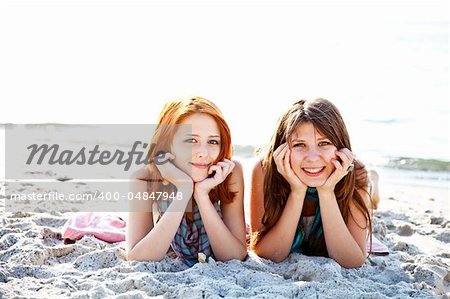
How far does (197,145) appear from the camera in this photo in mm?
3961

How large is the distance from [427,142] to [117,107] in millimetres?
4362

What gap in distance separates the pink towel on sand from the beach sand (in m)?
0.09

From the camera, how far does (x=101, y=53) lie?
14.6m

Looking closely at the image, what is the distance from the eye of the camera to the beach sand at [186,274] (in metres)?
3.55

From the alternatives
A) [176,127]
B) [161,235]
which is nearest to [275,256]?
[161,235]

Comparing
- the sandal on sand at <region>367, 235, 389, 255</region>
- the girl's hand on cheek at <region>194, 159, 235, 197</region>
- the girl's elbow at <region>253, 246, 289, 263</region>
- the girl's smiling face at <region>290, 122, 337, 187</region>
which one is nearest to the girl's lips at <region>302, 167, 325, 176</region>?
the girl's smiling face at <region>290, 122, 337, 187</region>

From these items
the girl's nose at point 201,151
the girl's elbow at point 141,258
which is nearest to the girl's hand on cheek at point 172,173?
the girl's nose at point 201,151

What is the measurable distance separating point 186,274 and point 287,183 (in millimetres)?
877

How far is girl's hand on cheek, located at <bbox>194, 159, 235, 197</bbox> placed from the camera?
3.91 m

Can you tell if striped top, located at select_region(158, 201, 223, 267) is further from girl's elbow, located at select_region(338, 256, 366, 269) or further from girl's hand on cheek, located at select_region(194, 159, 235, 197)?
girl's elbow, located at select_region(338, 256, 366, 269)

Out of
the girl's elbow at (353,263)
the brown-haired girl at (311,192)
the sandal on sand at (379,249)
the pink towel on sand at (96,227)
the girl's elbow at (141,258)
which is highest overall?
the brown-haired girl at (311,192)

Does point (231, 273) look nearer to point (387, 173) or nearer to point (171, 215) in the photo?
point (171, 215)

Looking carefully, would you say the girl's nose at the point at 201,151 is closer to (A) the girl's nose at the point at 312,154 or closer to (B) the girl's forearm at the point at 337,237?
(A) the girl's nose at the point at 312,154

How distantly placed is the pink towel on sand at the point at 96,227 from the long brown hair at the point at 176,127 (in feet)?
2.08
